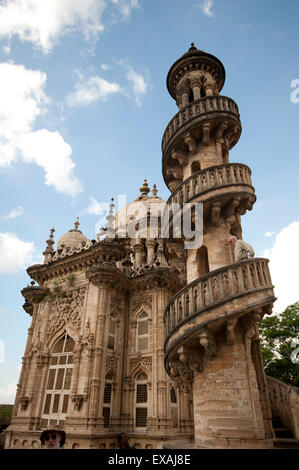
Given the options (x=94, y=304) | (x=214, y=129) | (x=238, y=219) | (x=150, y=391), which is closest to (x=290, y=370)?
(x=150, y=391)

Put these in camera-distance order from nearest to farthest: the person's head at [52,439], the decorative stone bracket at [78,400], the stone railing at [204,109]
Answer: the person's head at [52,439], the stone railing at [204,109], the decorative stone bracket at [78,400]

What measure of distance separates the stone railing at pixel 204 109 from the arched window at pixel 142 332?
1043 cm

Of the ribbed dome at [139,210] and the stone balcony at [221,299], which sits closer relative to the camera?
the stone balcony at [221,299]

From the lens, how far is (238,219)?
11.8 m

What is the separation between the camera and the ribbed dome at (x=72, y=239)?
25688mm

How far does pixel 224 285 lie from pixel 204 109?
7.66 meters

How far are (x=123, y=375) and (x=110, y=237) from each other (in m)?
8.05

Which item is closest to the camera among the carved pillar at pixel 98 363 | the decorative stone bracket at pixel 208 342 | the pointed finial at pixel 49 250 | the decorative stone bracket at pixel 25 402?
the decorative stone bracket at pixel 208 342

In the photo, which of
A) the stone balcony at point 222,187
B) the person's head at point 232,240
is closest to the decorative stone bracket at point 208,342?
the person's head at point 232,240

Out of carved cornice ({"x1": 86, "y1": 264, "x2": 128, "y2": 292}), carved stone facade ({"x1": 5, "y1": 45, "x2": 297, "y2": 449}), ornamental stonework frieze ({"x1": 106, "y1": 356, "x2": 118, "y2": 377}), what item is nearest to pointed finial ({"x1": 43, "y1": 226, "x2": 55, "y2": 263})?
carved stone facade ({"x1": 5, "y1": 45, "x2": 297, "y2": 449})

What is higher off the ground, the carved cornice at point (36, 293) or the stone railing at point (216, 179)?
the carved cornice at point (36, 293)

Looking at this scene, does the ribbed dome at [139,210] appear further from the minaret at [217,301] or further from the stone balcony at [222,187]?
the stone balcony at [222,187]
